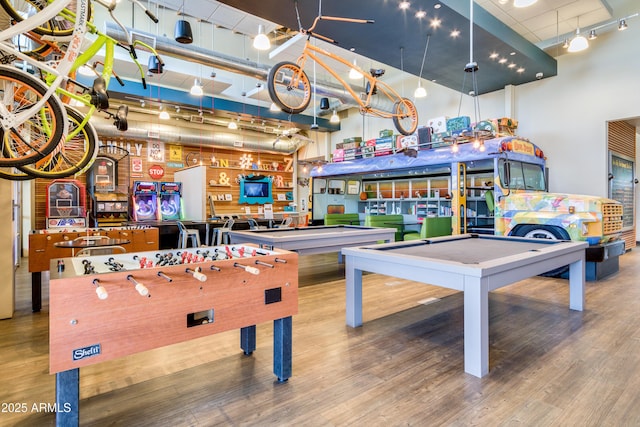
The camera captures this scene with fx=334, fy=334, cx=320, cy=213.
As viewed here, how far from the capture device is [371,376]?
2.31 metres

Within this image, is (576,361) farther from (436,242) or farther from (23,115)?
(23,115)

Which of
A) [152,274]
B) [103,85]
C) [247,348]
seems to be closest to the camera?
[152,274]

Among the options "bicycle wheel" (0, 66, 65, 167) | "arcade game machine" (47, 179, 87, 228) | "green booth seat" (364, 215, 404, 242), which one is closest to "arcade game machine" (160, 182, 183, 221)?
"arcade game machine" (47, 179, 87, 228)

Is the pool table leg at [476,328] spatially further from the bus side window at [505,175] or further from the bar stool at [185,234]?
the bar stool at [185,234]

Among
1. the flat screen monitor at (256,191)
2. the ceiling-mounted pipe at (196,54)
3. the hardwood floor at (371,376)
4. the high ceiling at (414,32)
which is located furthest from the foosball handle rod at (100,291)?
the flat screen monitor at (256,191)

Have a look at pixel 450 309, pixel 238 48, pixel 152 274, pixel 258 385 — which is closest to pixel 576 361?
pixel 450 309

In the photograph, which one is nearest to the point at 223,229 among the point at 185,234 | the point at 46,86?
the point at 185,234

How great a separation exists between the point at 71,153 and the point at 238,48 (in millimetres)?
4841

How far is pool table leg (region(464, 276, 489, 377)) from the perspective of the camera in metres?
2.31

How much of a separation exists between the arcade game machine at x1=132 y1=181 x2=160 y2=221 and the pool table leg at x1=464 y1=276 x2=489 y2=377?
350 inches

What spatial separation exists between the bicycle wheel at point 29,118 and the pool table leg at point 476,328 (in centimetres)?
324

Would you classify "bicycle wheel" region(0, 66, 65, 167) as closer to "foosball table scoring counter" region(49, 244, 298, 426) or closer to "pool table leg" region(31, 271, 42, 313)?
"foosball table scoring counter" region(49, 244, 298, 426)

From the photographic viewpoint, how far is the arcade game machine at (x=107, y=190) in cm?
865

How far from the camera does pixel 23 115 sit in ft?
7.37
